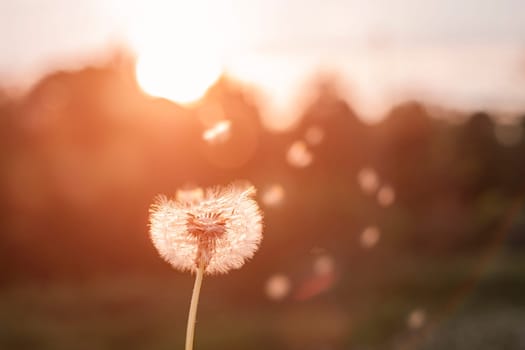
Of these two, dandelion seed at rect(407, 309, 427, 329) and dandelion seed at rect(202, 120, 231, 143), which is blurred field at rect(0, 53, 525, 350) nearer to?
dandelion seed at rect(407, 309, 427, 329)

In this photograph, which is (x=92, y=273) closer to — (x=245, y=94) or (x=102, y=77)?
(x=102, y=77)

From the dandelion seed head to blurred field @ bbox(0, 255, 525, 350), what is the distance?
1142 centimetres

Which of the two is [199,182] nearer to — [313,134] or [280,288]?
[313,134]

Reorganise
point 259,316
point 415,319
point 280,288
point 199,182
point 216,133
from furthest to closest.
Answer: point 280,288 < point 259,316 < point 199,182 < point 415,319 < point 216,133

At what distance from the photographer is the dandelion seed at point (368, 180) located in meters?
15.6

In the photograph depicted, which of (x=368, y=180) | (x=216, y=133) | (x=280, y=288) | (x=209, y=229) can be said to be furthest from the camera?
(x=368, y=180)

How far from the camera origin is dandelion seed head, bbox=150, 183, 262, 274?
1356mm

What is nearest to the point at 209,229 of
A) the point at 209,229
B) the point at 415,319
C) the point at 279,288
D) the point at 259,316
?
the point at 209,229

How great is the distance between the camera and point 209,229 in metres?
1.41

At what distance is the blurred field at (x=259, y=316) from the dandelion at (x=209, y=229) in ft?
37.5

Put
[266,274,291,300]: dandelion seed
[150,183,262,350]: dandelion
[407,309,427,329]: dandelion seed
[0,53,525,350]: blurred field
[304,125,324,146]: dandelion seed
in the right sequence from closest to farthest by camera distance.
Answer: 1. [150,183,262,350]: dandelion
2. [407,309,427,329]: dandelion seed
3. [304,125,324,146]: dandelion seed
4. [0,53,525,350]: blurred field
5. [266,274,291,300]: dandelion seed

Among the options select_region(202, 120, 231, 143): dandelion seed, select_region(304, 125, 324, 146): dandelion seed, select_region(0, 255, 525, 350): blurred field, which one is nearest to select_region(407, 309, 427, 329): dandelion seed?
select_region(202, 120, 231, 143): dandelion seed

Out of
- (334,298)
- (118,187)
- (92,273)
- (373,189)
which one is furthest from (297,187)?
(92,273)

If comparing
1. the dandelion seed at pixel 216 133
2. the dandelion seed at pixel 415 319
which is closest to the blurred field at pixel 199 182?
the dandelion seed at pixel 415 319
